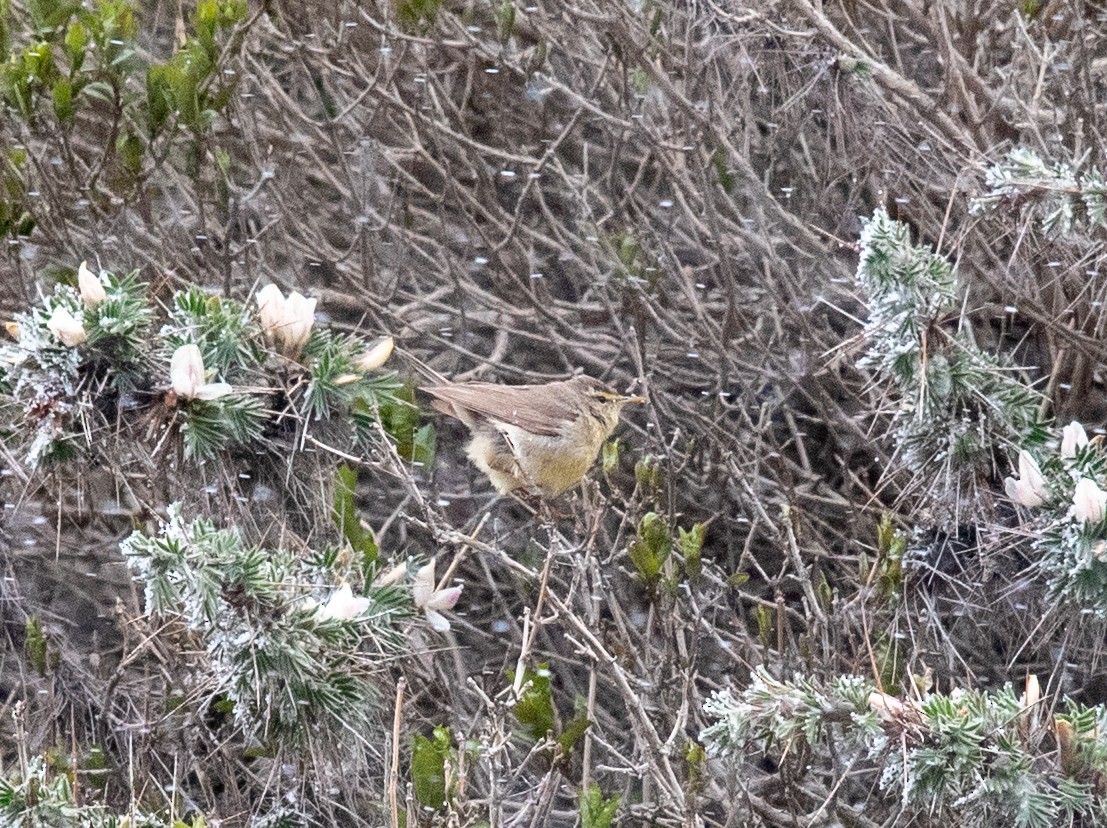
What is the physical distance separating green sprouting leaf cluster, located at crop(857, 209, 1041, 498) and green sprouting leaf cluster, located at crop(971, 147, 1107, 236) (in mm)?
197

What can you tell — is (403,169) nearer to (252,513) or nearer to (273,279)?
(273,279)

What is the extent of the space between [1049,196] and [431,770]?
5.18 feet

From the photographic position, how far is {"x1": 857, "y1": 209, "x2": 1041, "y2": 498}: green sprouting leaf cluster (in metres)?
2.35

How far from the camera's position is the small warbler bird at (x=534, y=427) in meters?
4.71

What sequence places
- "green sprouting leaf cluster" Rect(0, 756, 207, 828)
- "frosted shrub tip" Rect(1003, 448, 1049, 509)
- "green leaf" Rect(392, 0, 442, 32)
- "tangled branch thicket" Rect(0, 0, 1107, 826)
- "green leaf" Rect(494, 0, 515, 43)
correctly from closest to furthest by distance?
"frosted shrub tip" Rect(1003, 448, 1049, 509)
"green sprouting leaf cluster" Rect(0, 756, 207, 828)
"tangled branch thicket" Rect(0, 0, 1107, 826)
"green leaf" Rect(392, 0, 442, 32)
"green leaf" Rect(494, 0, 515, 43)

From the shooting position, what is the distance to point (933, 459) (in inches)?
95.8

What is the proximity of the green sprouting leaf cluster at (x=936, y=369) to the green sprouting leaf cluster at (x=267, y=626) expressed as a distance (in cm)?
100

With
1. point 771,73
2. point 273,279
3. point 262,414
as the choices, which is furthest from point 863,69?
point 273,279

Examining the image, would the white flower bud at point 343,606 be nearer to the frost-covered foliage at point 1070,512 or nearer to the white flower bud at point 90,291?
the white flower bud at point 90,291

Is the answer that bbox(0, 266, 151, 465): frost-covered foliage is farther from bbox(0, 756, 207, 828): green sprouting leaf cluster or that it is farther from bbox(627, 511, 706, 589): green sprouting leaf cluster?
bbox(627, 511, 706, 589): green sprouting leaf cluster

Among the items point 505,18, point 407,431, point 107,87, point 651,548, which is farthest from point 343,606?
point 505,18

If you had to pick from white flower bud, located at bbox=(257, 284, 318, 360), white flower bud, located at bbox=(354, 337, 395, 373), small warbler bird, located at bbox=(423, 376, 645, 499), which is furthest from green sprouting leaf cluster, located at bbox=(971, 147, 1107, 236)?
small warbler bird, located at bbox=(423, 376, 645, 499)

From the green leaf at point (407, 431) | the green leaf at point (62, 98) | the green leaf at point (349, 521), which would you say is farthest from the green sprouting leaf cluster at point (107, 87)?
the green leaf at point (349, 521)

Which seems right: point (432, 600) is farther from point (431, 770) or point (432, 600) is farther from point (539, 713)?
point (539, 713)
